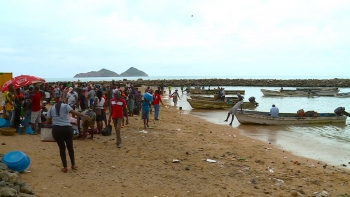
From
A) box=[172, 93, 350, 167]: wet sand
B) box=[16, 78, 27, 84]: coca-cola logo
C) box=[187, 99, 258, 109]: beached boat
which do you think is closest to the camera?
box=[172, 93, 350, 167]: wet sand

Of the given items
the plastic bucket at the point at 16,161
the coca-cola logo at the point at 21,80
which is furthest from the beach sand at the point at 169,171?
the coca-cola logo at the point at 21,80

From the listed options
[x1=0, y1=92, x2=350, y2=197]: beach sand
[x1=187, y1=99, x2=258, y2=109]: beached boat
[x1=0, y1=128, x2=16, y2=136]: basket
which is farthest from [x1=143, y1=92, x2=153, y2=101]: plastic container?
[x1=187, y1=99, x2=258, y2=109]: beached boat

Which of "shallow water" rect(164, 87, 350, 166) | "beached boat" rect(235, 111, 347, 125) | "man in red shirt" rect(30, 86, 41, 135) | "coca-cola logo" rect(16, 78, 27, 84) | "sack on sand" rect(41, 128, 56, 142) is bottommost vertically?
"shallow water" rect(164, 87, 350, 166)

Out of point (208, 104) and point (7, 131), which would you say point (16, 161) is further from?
point (208, 104)

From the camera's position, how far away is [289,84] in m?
74.9

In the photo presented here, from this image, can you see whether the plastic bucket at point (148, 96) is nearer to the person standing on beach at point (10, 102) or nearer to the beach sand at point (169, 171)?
the beach sand at point (169, 171)

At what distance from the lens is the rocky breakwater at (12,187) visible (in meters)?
4.11

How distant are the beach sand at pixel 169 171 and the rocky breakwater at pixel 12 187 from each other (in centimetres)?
23

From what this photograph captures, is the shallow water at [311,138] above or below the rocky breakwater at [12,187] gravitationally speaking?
below

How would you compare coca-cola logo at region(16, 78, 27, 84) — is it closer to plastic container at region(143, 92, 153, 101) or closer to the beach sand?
the beach sand

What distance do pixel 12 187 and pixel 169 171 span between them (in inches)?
125

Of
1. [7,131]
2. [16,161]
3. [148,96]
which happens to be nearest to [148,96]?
[148,96]

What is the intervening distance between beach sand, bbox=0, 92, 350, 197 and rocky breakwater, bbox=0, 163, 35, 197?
234mm

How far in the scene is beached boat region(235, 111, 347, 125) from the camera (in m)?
16.5
